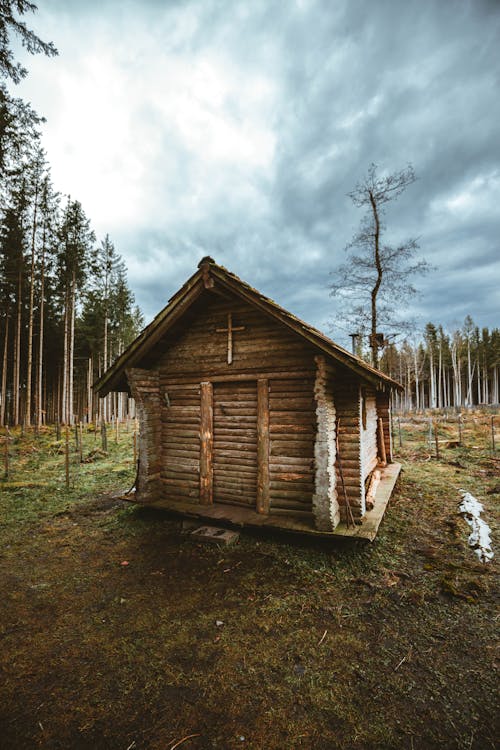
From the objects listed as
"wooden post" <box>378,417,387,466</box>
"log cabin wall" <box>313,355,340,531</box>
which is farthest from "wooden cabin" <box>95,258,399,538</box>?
"wooden post" <box>378,417,387,466</box>

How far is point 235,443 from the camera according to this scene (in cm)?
761

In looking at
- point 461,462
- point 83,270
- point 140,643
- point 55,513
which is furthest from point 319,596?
point 83,270

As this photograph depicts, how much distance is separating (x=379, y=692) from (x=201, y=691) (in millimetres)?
1890

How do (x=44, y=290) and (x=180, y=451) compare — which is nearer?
(x=180, y=451)

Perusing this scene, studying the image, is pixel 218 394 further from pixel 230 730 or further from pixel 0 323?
pixel 0 323

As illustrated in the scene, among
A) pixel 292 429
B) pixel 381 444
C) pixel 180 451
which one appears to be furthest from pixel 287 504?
pixel 381 444

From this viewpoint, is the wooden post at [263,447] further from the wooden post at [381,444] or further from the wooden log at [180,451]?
the wooden post at [381,444]

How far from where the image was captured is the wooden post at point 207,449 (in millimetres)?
7844

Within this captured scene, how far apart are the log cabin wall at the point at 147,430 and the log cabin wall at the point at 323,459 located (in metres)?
4.42

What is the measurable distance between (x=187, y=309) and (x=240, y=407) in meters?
2.74

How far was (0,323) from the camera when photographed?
2486cm

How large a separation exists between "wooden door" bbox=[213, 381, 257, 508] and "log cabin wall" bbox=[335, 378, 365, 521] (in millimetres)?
1947

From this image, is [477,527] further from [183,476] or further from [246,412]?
[183,476]

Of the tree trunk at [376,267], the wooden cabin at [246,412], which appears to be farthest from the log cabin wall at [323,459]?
the tree trunk at [376,267]
